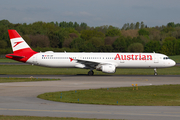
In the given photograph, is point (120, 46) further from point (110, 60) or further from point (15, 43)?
point (15, 43)

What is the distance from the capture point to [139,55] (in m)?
44.2

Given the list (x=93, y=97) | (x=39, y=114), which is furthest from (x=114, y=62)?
(x=39, y=114)

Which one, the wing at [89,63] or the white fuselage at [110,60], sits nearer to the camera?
the wing at [89,63]

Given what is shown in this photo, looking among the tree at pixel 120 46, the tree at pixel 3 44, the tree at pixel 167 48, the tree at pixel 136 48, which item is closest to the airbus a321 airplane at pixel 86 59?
the tree at pixel 3 44

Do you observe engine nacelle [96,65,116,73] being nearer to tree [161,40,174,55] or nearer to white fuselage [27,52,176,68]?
white fuselage [27,52,176,68]

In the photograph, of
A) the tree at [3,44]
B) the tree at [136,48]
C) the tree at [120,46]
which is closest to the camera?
the tree at [3,44]

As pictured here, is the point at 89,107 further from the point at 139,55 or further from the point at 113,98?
the point at 139,55

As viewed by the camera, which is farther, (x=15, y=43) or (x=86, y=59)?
(x=15, y=43)

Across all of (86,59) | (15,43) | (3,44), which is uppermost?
(3,44)

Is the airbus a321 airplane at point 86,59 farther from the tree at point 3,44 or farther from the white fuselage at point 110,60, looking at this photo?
the tree at point 3,44

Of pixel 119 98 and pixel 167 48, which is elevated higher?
pixel 167 48

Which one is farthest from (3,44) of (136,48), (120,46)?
(136,48)

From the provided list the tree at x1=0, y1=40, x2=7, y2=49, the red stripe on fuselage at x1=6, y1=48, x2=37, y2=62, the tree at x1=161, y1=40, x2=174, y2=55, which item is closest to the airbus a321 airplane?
the red stripe on fuselage at x1=6, y1=48, x2=37, y2=62

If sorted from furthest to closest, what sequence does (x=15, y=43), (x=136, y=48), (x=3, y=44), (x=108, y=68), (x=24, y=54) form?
(x=136, y=48) → (x=3, y=44) → (x=15, y=43) → (x=24, y=54) → (x=108, y=68)
